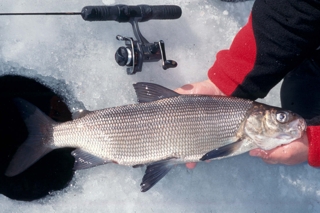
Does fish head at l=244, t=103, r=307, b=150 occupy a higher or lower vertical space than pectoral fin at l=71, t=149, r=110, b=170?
higher

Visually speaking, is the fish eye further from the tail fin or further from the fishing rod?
the tail fin

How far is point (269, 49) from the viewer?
7.90ft

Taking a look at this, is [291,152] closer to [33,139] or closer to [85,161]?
[85,161]

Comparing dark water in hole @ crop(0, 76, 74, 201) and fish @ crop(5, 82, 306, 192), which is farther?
dark water in hole @ crop(0, 76, 74, 201)

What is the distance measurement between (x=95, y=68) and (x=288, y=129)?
1.64m

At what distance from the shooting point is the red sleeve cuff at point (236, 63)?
2.53 m

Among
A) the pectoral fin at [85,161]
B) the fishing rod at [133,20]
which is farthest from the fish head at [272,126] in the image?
the pectoral fin at [85,161]

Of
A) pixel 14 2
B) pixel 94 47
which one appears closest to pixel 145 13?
pixel 94 47

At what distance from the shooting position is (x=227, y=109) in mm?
2430

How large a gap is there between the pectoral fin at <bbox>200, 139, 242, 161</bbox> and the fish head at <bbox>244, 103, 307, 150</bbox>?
Result: 0.43 feet

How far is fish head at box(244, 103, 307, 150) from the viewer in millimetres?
2385

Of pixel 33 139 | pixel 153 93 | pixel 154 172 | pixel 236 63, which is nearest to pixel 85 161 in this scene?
pixel 33 139

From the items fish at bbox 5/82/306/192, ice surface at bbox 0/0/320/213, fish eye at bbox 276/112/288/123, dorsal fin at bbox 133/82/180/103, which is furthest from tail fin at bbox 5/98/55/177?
fish eye at bbox 276/112/288/123

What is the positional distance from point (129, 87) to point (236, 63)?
3.07 feet
